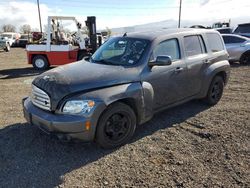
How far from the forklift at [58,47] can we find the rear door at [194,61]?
720 cm

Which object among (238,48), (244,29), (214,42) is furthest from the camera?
(244,29)

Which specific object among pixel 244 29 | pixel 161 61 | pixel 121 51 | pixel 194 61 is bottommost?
pixel 194 61

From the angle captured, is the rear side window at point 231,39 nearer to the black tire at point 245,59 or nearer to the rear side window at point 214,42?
the black tire at point 245,59

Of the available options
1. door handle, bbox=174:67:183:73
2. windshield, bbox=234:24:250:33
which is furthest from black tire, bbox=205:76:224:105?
windshield, bbox=234:24:250:33

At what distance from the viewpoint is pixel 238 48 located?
1220 centimetres

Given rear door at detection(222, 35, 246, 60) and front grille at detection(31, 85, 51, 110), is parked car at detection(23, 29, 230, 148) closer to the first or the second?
front grille at detection(31, 85, 51, 110)

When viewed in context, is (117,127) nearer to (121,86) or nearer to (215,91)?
(121,86)

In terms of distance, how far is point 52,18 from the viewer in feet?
40.1

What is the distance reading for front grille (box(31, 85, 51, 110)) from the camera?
3.73 metres

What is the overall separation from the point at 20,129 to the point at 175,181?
304cm

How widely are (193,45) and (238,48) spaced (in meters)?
8.09

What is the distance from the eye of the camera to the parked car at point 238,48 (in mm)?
12227

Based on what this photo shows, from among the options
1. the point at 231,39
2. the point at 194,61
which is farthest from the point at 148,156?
the point at 231,39

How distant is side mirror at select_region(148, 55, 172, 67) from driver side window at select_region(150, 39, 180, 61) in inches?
5.3
